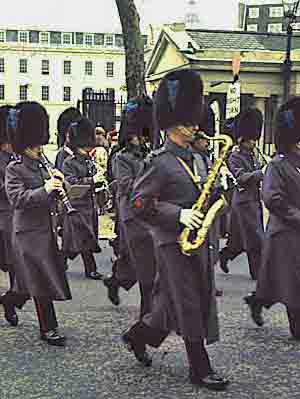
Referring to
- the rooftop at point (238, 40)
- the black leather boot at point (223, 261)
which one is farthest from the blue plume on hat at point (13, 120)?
the rooftop at point (238, 40)

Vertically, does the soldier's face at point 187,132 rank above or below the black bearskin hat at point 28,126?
above

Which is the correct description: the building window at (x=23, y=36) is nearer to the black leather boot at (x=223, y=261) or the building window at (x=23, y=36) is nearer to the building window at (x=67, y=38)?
the building window at (x=67, y=38)

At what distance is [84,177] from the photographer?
29.8ft

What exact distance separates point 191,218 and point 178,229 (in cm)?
31

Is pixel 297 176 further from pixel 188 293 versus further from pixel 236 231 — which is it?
pixel 236 231

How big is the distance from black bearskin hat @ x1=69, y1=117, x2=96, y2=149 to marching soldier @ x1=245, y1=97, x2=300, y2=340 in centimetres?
321

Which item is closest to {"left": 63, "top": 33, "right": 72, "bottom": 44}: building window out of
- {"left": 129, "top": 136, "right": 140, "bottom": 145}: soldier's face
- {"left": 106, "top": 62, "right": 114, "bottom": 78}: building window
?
{"left": 106, "top": 62, "right": 114, "bottom": 78}: building window

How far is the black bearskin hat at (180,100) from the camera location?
5.29 m

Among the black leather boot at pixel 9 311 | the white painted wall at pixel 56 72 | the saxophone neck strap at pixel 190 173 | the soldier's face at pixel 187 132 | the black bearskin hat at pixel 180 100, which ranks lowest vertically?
the white painted wall at pixel 56 72

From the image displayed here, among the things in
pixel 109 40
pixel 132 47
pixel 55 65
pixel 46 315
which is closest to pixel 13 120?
pixel 46 315

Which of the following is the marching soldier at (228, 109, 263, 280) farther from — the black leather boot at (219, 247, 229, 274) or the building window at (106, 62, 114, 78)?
the building window at (106, 62, 114, 78)

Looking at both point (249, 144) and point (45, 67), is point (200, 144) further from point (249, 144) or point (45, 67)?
point (45, 67)

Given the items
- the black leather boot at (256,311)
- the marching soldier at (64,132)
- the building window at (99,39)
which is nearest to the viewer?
the black leather boot at (256,311)

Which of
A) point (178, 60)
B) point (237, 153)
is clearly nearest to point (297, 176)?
point (237, 153)
